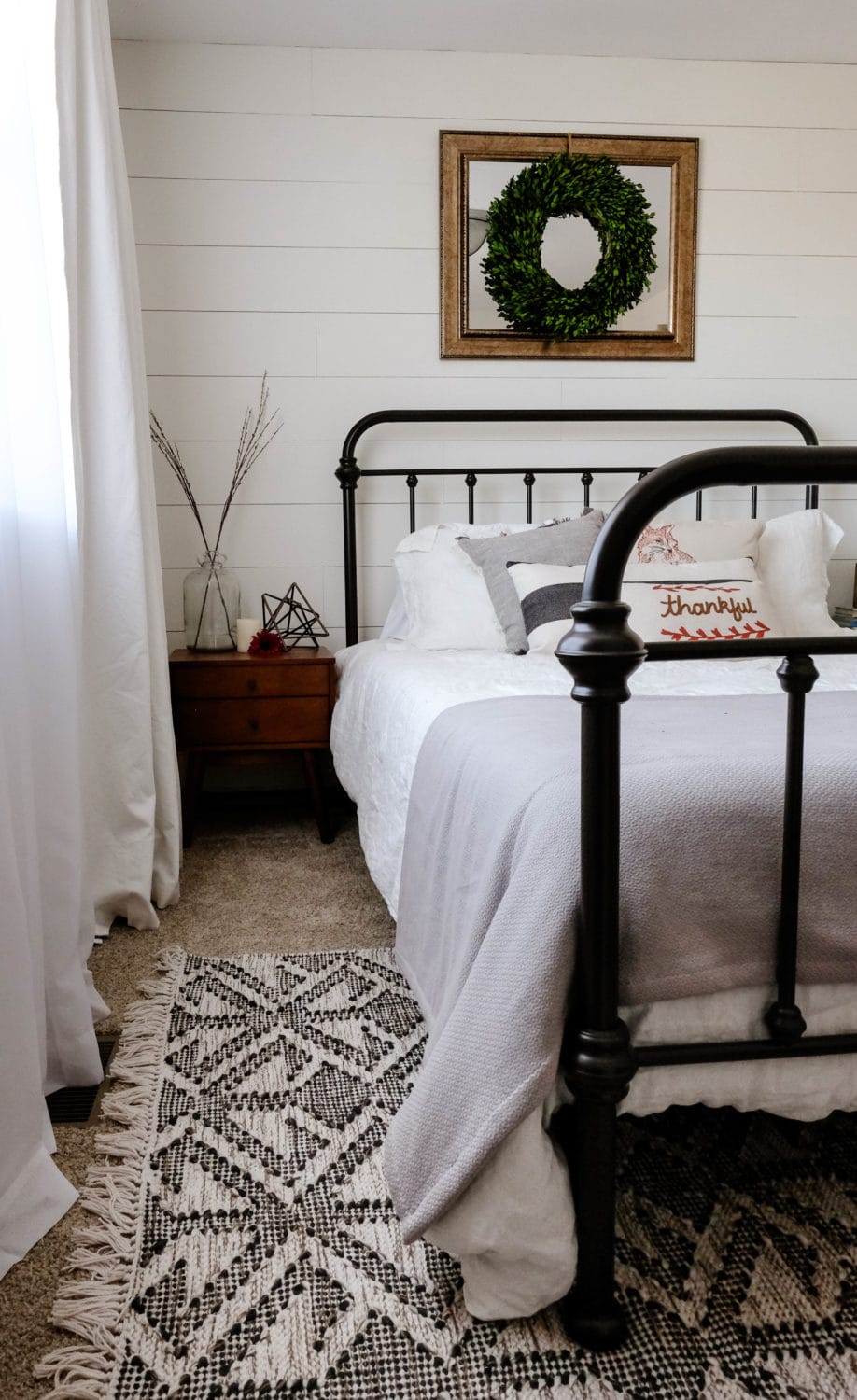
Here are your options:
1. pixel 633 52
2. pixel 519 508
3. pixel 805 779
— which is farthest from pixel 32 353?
pixel 633 52

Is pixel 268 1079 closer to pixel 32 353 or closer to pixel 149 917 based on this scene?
pixel 149 917

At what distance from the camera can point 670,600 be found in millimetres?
2289

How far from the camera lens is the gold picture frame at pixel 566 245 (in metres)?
3.04

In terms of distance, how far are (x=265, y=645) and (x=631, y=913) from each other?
1942mm

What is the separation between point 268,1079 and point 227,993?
34 cm

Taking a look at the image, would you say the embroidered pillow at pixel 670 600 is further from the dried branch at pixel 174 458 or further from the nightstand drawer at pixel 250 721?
the dried branch at pixel 174 458

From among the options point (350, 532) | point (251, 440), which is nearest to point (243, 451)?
point (251, 440)

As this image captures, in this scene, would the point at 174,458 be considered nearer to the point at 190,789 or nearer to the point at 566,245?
the point at 190,789

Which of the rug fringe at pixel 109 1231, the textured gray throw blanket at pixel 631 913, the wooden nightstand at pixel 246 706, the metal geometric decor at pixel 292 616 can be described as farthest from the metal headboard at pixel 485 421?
the textured gray throw blanket at pixel 631 913

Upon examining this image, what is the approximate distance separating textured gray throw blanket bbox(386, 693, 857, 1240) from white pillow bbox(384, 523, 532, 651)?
1331mm

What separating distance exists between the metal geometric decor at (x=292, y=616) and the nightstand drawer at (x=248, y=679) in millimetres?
311

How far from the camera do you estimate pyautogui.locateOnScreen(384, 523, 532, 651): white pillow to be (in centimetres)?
257

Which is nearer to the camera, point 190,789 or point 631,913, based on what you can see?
point 631,913

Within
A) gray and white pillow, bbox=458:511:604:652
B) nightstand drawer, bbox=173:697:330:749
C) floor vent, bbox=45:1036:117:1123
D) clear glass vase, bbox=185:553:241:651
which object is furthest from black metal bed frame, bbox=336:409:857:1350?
clear glass vase, bbox=185:553:241:651
